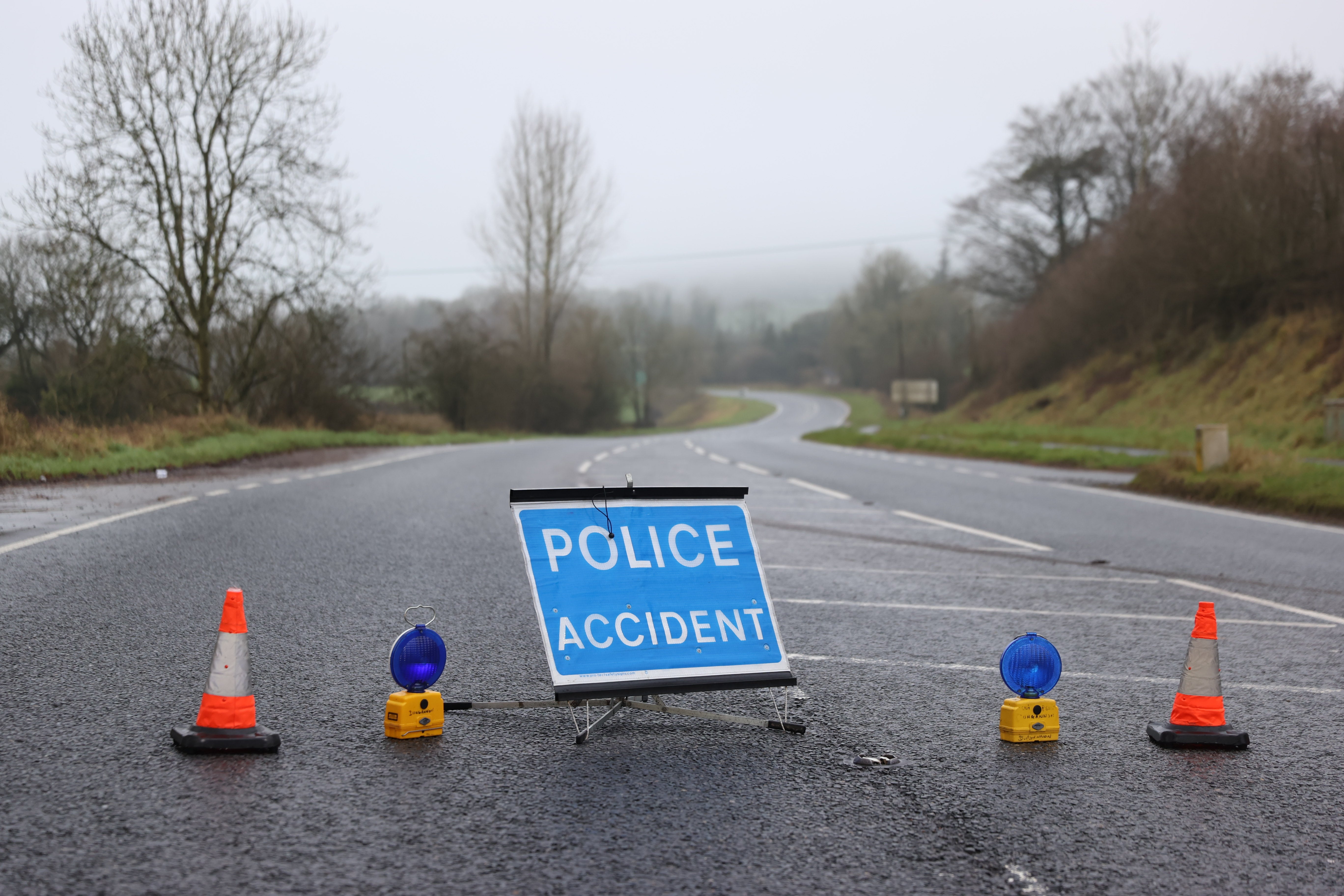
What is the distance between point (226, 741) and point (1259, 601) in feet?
21.5

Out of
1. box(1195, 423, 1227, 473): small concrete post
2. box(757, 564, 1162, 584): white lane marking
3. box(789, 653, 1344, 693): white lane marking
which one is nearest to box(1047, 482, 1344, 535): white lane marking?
box(1195, 423, 1227, 473): small concrete post

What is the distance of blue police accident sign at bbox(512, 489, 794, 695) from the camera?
4.15m

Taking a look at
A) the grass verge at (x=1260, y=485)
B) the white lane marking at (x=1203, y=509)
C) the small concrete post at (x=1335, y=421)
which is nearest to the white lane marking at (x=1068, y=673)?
the white lane marking at (x=1203, y=509)

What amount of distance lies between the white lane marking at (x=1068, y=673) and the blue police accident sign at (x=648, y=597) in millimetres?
934

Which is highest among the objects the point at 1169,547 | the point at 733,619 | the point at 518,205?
the point at 518,205

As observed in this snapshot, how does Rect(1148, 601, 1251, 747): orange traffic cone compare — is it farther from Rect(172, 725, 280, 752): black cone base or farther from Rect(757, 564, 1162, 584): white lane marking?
Rect(757, 564, 1162, 584): white lane marking

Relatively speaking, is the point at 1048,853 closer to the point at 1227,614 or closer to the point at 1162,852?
the point at 1162,852

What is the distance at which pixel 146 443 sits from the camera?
18.8m

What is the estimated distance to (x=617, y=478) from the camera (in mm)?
15648

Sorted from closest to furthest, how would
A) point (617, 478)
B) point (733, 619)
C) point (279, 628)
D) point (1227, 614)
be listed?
1. point (733, 619)
2. point (279, 628)
3. point (1227, 614)
4. point (617, 478)

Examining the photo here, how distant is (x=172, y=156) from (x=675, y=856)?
87.6 feet

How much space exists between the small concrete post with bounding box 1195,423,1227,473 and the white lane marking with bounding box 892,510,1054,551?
237 inches

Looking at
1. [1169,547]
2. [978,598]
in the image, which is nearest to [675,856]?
[978,598]

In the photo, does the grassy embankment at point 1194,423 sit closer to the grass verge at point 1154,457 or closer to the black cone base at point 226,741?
the grass verge at point 1154,457
